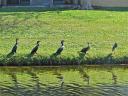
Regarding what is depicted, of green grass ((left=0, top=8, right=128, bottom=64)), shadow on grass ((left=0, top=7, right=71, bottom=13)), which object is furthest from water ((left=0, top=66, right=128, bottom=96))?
shadow on grass ((left=0, top=7, right=71, bottom=13))

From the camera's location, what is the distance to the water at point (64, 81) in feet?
79.4

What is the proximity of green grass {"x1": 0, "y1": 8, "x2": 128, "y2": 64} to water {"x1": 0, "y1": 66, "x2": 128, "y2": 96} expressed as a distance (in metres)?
1.35

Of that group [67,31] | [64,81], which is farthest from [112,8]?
[64,81]

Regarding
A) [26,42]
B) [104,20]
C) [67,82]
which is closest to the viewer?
[67,82]

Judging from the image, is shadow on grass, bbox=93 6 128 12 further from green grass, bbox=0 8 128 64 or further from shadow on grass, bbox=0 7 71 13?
shadow on grass, bbox=0 7 71 13

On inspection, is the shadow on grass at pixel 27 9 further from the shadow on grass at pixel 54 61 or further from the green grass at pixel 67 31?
the shadow on grass at pixel 54 61

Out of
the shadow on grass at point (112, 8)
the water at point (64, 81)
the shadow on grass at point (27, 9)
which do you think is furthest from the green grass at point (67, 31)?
the shadow on grass at point (112, 8)

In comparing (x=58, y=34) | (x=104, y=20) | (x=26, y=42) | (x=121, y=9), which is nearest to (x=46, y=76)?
(x=26, y=42)

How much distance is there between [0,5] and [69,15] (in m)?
8.48

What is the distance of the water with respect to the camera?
24.2 metres

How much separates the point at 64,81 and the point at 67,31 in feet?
35.3

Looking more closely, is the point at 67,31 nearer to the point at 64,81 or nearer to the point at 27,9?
the point at 27,9

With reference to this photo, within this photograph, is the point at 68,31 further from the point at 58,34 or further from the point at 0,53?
the point at 0,53

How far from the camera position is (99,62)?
1220 inches
